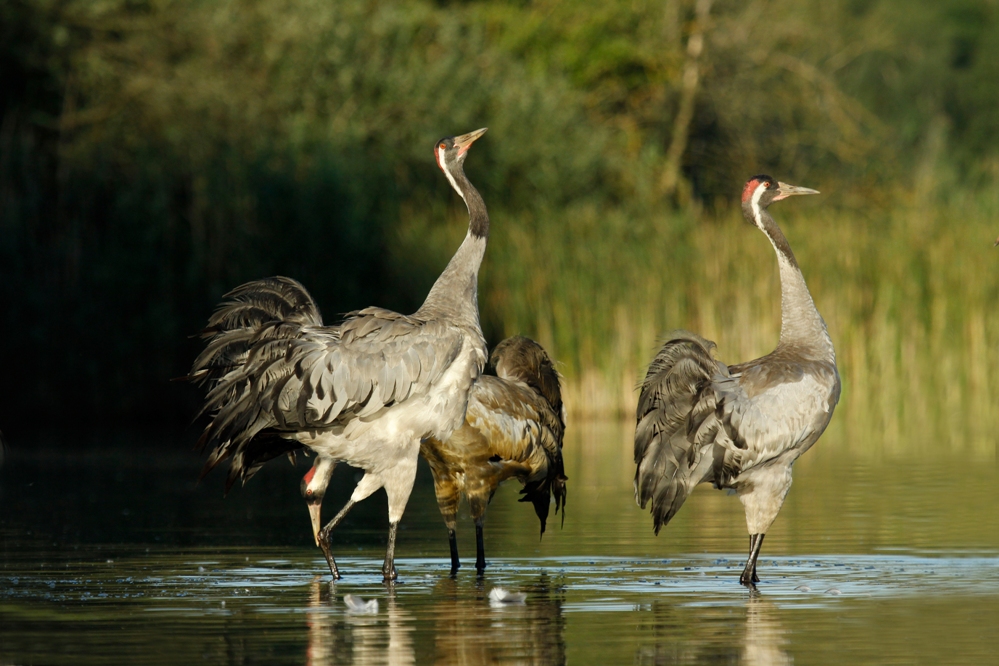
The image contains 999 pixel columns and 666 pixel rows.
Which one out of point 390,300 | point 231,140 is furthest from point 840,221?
point 231,140

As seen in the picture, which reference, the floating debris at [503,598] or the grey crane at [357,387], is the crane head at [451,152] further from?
the floating debris at [503,598]

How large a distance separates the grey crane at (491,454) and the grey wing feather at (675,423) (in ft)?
3.52

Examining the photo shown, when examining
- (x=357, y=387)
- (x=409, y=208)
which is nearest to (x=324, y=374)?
(x=357, y=387)

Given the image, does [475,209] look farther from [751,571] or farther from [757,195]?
[751,571]

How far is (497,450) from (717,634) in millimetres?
3101

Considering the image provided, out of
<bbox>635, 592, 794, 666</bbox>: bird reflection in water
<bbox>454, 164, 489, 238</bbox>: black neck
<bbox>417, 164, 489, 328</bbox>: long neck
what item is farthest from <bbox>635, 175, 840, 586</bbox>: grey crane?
<bbox>454, 164, 489, 238</bbox>: black neck

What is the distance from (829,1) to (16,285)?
3194 centimetres

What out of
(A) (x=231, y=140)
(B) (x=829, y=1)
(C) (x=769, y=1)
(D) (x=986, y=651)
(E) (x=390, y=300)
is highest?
(B) (x=829, y=1)

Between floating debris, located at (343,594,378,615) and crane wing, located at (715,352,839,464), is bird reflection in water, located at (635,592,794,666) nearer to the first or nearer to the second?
crane wing, located at (715,352,839,464)

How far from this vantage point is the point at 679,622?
7371 millimetres

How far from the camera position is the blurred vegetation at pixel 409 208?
66.1 ft

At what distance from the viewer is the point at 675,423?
8.98m

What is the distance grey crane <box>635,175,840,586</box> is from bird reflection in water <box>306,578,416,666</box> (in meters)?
1.71

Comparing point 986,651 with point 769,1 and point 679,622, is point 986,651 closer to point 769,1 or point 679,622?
point 679,622
